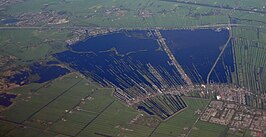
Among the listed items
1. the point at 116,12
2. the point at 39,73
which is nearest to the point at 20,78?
the point at 39,73

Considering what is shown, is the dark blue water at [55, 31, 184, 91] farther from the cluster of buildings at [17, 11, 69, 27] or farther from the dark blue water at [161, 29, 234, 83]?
the cluster of buildings at [17, 11, 69, 27]

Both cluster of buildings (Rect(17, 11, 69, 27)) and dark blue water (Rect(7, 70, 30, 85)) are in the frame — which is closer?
dark blue water (Rect(7, 70, 30, 85))

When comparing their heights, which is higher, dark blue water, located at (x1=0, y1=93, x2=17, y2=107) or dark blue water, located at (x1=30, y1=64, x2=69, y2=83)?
dark blue water, located at (x1=0, y1=93, x2=17, y2=107)

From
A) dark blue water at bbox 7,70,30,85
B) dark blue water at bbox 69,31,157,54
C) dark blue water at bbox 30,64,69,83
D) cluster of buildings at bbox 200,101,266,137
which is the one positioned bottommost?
cluster of buildings at bbox 200,101,266,137

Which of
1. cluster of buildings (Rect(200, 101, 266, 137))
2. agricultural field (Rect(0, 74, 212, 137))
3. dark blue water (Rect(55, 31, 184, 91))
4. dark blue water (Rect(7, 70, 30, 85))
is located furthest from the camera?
dark blue water (Rect(7, 70, 30, 85))

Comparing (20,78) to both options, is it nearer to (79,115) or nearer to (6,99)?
(6,99)

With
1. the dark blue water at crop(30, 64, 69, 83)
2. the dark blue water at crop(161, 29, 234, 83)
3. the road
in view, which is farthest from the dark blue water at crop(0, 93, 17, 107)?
the dark blue water at crop(161, 29, 234, 83)

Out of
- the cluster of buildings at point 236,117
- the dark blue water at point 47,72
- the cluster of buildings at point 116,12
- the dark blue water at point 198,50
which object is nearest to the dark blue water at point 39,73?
the dark blue water at point 47,72

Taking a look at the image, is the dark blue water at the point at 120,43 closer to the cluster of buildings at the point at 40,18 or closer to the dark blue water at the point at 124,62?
the dark blue water at the point at 124,62
